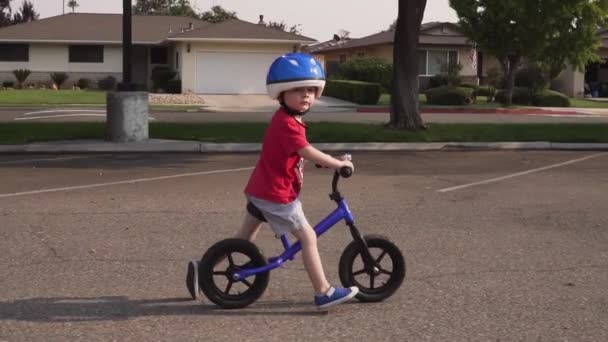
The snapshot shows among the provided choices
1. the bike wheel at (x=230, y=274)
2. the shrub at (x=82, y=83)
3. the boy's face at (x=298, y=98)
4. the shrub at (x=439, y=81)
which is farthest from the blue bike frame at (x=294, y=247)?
the shrub at (x=82, y=83)

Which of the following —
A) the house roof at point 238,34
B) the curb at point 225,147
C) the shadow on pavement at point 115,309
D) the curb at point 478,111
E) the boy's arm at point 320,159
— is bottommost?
the shadow on pavement at point 115,309

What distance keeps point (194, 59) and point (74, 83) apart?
8202mm

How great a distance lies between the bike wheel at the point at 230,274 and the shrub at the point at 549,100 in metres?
33.6

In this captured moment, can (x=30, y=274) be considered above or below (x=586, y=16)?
below

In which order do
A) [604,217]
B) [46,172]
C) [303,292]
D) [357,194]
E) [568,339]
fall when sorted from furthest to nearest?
1. [46,172]
2. [357,194]
3. [604,217]
4. [303,292]
5. [568,339]

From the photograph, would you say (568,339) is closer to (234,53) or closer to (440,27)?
(234,53)

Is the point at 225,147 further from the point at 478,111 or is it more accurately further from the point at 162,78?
the point at 162,78

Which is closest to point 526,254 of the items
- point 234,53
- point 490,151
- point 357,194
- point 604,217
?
point 604,217

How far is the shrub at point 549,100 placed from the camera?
122 feet

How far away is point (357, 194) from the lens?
1034 centimetres

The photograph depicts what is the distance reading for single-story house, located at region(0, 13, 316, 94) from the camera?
4238cm

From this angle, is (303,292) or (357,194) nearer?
(303,292)

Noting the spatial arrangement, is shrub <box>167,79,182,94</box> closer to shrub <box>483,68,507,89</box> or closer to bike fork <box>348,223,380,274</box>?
shrub <box>483,68,507,89</box>

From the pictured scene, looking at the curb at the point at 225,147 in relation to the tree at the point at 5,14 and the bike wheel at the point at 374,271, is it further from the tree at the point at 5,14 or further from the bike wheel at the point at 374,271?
the tree at the point at 5,14
